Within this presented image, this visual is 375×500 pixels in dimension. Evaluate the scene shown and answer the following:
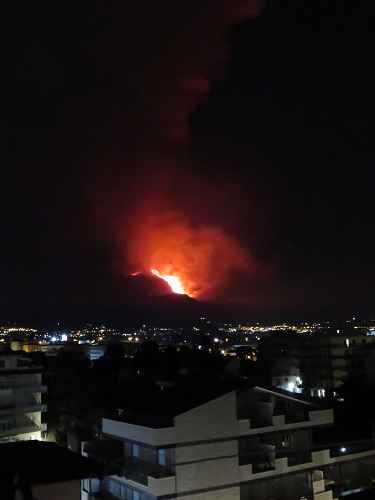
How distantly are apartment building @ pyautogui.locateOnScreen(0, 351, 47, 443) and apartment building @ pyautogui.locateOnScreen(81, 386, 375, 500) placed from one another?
752cm

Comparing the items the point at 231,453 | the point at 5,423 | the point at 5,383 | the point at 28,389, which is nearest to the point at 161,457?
the point at 231,453

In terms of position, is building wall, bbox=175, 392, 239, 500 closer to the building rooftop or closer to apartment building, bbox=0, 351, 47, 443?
the building rooftop

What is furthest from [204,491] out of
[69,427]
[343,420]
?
[69,427]

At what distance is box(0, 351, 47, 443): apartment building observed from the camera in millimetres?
15648

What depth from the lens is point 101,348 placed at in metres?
Answer: 49.7

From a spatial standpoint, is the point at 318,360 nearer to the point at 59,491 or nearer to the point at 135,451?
the point at 135,451

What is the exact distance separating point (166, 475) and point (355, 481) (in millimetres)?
4052

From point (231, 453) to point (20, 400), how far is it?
10.3 meters

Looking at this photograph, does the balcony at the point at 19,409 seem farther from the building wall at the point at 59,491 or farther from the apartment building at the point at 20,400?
the building wall at the point at 59,491

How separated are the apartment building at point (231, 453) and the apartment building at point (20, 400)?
7522mm

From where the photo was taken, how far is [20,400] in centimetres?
1630

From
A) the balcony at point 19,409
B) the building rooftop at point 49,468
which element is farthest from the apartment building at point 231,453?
the balcony at point 19,409

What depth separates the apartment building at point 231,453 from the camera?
24.9ft

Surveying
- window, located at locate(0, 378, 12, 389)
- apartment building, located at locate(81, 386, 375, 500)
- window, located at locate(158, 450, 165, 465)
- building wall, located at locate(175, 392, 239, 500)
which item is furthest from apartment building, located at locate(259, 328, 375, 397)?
window, located at locate(158, 450, 165, 465)
